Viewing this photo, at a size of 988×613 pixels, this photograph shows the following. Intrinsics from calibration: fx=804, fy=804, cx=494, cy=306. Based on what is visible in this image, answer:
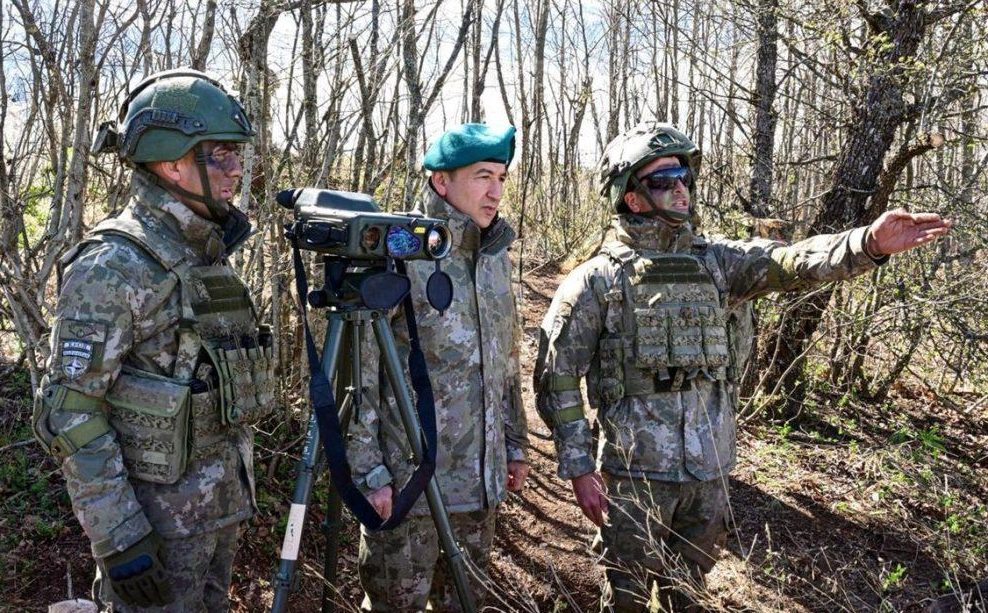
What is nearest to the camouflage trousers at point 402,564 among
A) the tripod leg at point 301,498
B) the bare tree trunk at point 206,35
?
the tripod leg at point 301,498

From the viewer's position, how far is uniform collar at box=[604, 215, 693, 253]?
3055 mm

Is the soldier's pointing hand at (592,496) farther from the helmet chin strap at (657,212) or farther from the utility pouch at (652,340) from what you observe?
the helmet chin strap at (657,212)

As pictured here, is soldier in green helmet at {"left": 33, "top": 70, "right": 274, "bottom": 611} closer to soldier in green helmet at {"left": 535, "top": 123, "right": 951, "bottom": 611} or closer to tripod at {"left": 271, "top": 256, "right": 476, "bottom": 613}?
tripod at {"left": 271, "top": 256, "right": 476, "bottom": 613}

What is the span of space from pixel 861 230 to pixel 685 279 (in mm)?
615

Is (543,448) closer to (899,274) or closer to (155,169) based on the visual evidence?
(899,274)

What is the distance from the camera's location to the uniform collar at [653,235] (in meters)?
3.05

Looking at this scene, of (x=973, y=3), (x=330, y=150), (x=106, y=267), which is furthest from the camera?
(x=973, y=3)

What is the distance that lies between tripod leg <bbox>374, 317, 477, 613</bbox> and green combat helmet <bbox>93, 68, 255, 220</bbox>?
0.60 m

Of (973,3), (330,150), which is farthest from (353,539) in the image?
(973,3)

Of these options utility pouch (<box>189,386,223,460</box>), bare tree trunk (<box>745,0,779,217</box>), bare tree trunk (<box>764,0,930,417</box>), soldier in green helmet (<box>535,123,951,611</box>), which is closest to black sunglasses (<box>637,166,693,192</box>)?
soldier in green helmet (<box>535,123,951,611</box>)

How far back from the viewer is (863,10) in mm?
4621

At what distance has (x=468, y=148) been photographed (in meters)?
2.58

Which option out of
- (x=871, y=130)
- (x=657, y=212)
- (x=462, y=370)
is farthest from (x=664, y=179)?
(x=871, y=130)

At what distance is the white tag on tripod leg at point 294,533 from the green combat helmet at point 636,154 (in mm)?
1725
